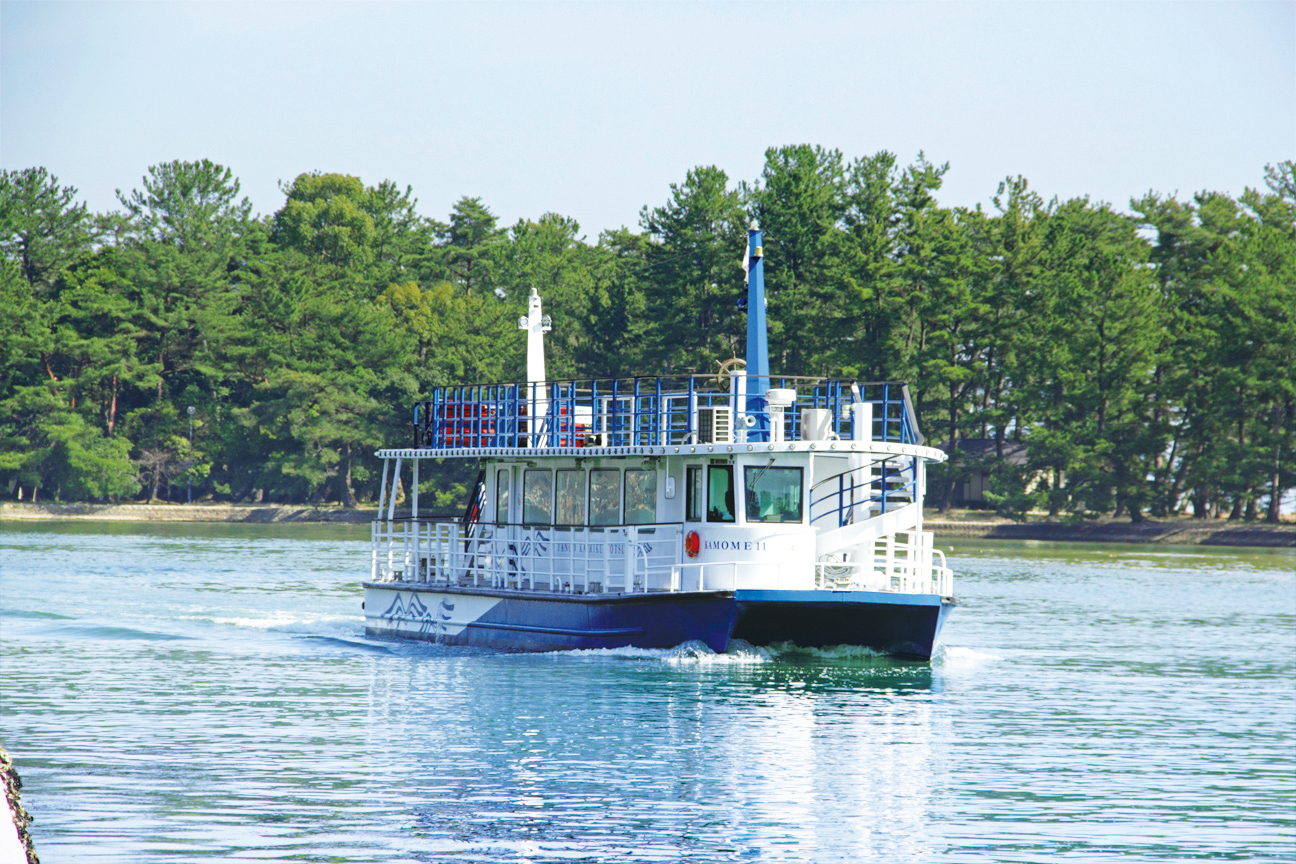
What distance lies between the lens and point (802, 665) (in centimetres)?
2522

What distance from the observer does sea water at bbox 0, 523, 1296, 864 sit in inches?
529

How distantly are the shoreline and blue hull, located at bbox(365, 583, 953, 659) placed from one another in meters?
48.6

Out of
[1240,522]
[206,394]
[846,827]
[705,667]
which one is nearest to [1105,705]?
[705,667]

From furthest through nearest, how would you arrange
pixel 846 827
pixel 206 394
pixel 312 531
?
pixel 206 394, pixel 312 531, pixel 846 827

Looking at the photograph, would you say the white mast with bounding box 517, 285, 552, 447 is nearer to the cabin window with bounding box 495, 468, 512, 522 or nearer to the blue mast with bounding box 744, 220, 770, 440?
the cabin window with bounding box 495, 468, 512, 522

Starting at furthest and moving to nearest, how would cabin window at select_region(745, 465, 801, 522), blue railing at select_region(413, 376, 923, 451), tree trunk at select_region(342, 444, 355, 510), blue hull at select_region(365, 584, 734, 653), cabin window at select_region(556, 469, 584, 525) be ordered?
1. tree trunk at select_region(342, 444, 355, 510)
2. cabin window at select_region(556, 469, 584, 525)
3. blue railing at select_region(413, 376, 923, 451)
4. cabin window at select_region(745, 465, 801, 522)
5. blue hull at select_region(365, 584, 734, 653)

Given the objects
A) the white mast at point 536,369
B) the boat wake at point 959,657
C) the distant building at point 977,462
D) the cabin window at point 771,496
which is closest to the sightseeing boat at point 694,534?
the cabin window at point 771,496

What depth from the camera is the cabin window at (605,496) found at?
25.2m

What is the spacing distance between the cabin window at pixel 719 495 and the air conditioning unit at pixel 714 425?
1.51 ft

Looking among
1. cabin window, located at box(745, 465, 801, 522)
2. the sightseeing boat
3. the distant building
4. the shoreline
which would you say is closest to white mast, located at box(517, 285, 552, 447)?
the sightseeing boat

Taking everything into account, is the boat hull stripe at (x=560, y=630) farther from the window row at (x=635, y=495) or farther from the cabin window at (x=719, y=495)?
the cabin window at (x=719, y=495)

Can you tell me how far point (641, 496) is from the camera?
24.8m

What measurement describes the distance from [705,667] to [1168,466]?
66169mm

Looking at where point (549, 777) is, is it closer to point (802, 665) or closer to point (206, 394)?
point (802, 665)
